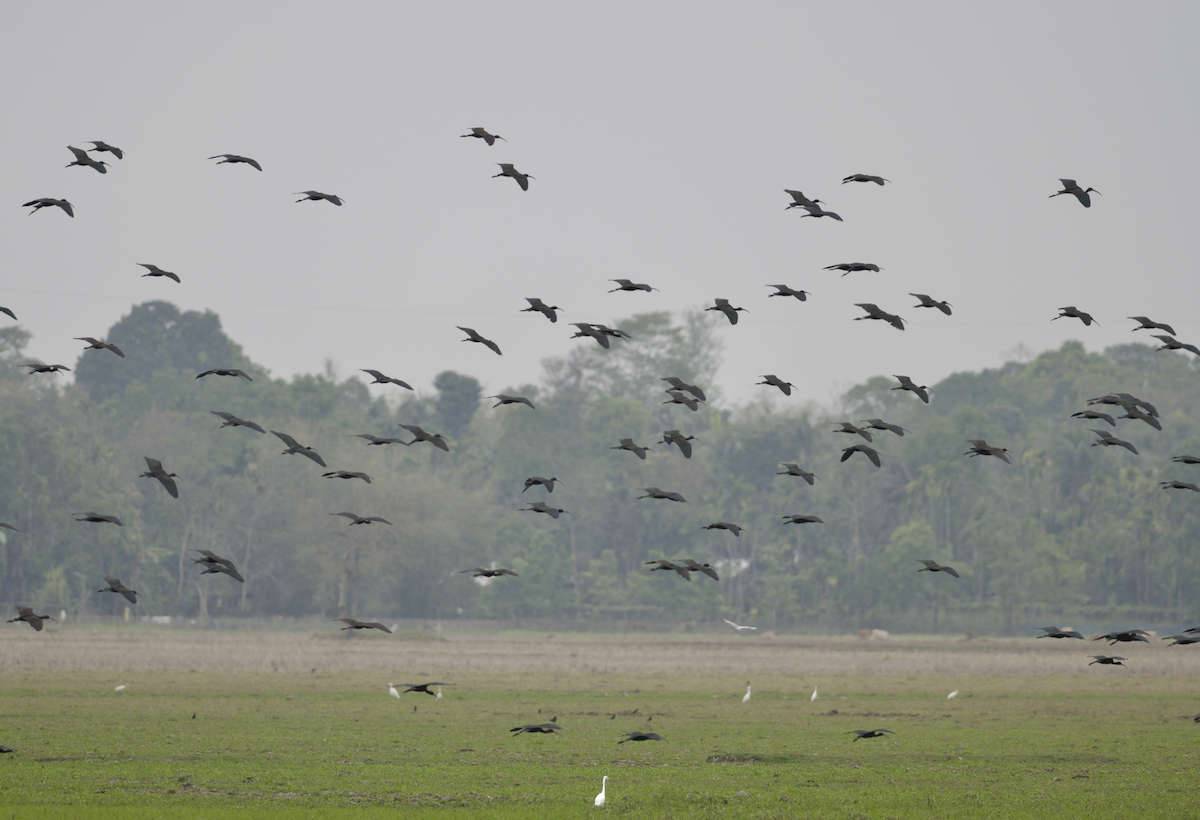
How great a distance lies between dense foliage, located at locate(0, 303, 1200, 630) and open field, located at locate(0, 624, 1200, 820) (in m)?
56.1

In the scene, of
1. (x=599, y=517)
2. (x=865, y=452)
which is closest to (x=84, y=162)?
(x=865, y=452)

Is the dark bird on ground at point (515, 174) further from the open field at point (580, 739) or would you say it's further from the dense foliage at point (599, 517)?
the dense foliage at point (599, 517)

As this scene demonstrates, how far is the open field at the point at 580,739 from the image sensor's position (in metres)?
24.8

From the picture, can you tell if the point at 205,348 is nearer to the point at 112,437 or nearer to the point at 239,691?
the point at 112,437

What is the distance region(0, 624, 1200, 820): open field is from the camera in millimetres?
24844

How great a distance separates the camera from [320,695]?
4553 centimetres

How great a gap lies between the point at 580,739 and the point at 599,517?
352 feet

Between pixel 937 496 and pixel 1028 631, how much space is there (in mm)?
16779

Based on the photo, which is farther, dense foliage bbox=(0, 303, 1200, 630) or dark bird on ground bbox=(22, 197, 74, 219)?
dense foliage bbox=(0, 303, 1200, 630)

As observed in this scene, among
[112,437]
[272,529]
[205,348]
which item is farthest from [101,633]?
[205,348]

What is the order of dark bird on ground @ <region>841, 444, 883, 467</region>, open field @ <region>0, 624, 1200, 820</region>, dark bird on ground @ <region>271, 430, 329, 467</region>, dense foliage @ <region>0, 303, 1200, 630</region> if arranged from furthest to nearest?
dense foliage @ <region>0, 303, 1200, 630</region>, open field @ <region>0, 624, 1200, 820</region>, dark bird on ground @ <region>841, 444, 883, 467</region>, dark bird on ground @ <region>271, 430, 329, 467</region>

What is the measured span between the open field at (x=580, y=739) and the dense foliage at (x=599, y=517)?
56.1 meters

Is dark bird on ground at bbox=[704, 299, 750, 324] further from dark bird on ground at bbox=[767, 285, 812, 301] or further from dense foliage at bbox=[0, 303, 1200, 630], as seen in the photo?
dense foliage at bbox=[0, 303, 1200, 630]

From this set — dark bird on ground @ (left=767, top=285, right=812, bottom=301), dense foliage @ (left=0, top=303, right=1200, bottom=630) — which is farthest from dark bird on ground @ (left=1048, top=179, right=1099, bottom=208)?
dense foliage @ (left=0, top=303, right=1200, bottom=630)
